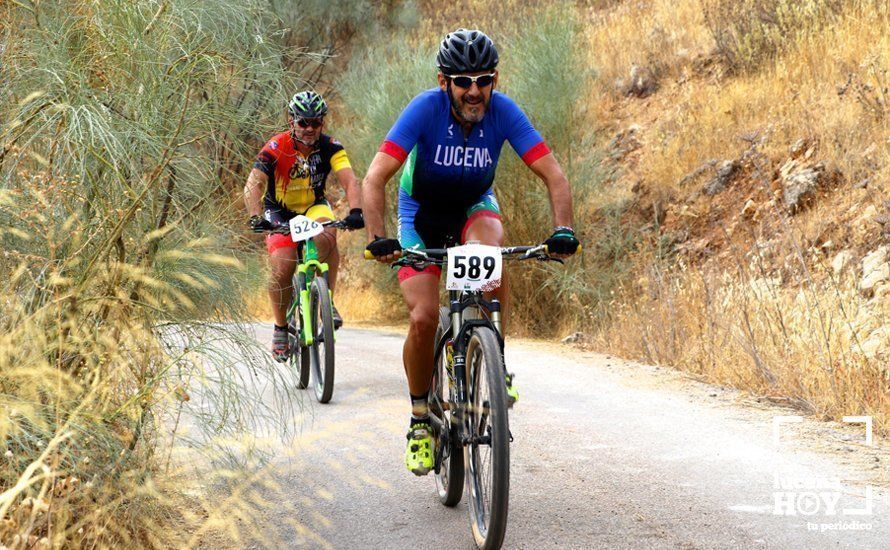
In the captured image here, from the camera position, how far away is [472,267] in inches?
178

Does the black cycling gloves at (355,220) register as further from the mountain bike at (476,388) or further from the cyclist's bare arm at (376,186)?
the mountain bike at (476,388)

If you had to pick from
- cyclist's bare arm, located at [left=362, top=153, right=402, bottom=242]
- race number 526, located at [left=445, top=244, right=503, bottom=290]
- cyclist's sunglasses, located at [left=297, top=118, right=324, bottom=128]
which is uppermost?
cyclist's sunglasses, located at [left=297, top=118, right=324, bottom=128]

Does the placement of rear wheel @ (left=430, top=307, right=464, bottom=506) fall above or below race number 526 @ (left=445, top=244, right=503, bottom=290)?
below

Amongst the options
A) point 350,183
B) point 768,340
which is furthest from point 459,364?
point 768,340

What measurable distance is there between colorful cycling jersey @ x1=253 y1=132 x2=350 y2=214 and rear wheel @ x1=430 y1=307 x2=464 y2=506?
366cm

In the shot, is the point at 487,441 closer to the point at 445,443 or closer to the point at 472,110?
the point at 445,443

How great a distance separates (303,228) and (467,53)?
365cm

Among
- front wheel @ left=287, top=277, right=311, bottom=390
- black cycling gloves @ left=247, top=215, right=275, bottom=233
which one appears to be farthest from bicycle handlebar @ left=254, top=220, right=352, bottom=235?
front wheel @ left=287, top=277, right=311, bottom=390

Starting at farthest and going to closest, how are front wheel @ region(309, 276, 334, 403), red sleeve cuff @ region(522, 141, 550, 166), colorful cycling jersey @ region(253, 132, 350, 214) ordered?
colorful cycling jersey @ region(253, 132, 350, 214) < front wheel @ region(309, 276, 334, 403) < red sleeve cuff @ region(522, 141, 550, 166)

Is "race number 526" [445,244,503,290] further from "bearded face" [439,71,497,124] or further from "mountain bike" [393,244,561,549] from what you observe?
"bearded face" [439,71,497,124]

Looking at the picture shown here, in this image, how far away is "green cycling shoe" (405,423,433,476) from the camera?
493 centimetres

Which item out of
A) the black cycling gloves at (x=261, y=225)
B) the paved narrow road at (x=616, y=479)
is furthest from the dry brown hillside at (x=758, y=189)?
the black cycling gloves at (x=261, y=225)

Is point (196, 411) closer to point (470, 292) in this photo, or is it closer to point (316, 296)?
point (470, 292)

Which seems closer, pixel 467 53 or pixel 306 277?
pixel 467 53
